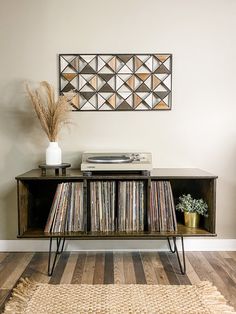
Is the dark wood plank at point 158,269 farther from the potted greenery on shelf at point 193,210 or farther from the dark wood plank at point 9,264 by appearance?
the dark wood plank at point 9,264

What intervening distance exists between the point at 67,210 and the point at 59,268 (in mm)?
423

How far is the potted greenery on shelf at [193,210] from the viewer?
231 centimetres

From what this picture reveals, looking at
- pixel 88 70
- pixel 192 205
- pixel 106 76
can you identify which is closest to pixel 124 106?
pixel 106 76

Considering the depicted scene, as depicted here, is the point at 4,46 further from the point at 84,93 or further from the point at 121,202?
the point at 121,202

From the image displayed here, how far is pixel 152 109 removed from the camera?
A: 8.38 feet

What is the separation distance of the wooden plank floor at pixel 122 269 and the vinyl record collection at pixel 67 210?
30cm

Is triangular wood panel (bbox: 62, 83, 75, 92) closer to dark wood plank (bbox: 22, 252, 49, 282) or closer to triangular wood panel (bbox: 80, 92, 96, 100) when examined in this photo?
triangular wood panel (bbox: 80, 92, 96, 100)

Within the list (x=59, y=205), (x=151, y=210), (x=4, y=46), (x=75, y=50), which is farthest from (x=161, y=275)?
(x=4, y=46)

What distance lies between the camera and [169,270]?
2.28 m

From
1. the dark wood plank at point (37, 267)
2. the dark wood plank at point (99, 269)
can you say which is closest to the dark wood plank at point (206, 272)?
the dark wood plank at point (99, 269)

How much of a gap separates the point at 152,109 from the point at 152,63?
1.13ft

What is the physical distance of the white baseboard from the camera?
2623 mm

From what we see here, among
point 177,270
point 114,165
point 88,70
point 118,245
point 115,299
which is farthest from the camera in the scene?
point 118,245

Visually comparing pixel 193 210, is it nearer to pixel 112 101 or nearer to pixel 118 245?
pixel 118 245
